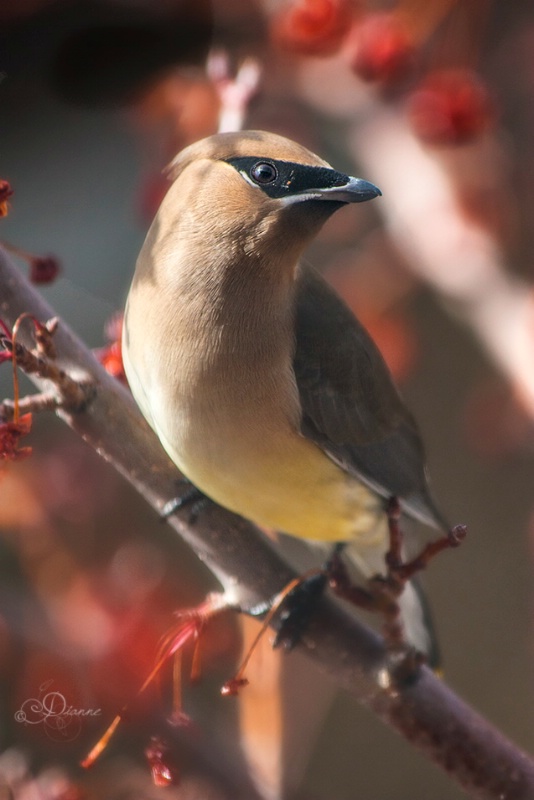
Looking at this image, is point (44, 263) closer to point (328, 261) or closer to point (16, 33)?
point (16, 33)

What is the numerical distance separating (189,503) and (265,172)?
79 cm

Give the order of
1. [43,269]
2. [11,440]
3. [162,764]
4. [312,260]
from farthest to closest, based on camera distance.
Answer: [312,260]
[43,269]
[162,764]
[11,440]

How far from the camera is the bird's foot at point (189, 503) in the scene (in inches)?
89.4

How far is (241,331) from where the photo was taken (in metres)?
2.36

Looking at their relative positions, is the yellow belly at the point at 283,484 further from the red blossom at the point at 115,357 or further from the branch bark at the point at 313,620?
the red blossom at the point at 115,357

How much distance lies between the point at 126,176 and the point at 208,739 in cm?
246

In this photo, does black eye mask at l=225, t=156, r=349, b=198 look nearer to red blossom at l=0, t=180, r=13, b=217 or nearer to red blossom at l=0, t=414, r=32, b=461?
red blossom at l=0, t=180, r=13, b=217

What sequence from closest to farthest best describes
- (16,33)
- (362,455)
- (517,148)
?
(362,455) < (16,33) < (517,148)

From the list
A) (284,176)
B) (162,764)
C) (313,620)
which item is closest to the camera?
(162,764)

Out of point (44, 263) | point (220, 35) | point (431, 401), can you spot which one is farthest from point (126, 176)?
point (44, 263)

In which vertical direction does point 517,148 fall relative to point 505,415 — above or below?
above

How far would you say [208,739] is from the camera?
2332 millimetres

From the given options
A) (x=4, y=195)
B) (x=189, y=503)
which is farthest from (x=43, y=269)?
(x=189, y=503)

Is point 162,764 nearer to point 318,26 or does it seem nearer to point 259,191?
point 259,191
